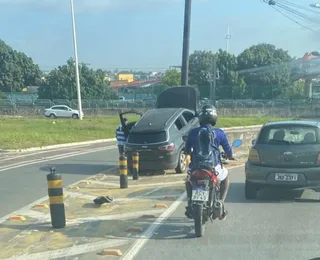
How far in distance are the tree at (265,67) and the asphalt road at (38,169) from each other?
52.9 meters

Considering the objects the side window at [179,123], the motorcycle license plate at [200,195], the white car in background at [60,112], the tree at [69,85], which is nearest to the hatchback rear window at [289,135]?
the motorcycle license plate at [200,195]

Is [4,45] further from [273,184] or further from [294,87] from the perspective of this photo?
[273,184]

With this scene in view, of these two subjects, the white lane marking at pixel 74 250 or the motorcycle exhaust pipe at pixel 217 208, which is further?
the motorcycle exhaust pipe at pixel 217 208

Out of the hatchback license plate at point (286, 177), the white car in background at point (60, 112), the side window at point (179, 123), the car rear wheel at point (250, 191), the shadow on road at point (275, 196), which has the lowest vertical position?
the white car in background at point (60, 112)

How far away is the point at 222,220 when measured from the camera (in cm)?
943

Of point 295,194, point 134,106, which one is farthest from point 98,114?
point 295,194

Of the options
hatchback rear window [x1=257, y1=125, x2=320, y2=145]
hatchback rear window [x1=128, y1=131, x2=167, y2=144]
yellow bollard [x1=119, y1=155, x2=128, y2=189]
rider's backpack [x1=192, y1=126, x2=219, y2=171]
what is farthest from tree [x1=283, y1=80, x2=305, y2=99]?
rider's backpack [x1=192, y1=126, x2=219, y2=171]

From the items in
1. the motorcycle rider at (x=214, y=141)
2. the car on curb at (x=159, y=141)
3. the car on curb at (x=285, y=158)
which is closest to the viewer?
the motorcycle rider at (x=214, y=141)

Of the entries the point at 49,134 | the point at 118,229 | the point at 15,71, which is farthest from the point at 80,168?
the point at 15,71

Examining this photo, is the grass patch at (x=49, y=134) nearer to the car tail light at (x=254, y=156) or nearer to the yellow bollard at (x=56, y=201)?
the car tail light at (x=254, y=156)

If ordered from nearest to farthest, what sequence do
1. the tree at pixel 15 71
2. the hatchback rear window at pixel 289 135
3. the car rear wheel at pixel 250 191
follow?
1. the hatchback rear window at pixel 289 135
2. the car rear wheel at pixel 250 191
3. the tree at pixel 15 71

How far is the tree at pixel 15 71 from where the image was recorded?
8231 centimetres

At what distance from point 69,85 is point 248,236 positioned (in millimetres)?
66762

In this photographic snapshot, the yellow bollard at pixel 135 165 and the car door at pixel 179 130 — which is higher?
the car door at pixel 179 130
